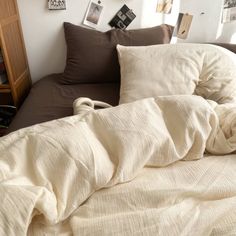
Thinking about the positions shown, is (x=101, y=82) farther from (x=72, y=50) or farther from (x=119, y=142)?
(x=119, y=142)

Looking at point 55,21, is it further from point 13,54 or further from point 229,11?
point 229,11

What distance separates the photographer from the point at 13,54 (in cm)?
155

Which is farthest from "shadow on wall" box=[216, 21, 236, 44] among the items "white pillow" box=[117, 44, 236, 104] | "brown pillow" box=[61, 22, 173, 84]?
"white pillow" box=[117, 44, 236, 104]

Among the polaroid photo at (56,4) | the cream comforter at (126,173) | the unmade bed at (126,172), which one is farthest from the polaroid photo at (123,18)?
the cream comforter at (126,173)

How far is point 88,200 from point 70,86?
102 centimetres

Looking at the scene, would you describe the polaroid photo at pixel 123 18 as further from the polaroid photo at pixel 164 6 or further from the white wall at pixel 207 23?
the white wall at pixel 207 23

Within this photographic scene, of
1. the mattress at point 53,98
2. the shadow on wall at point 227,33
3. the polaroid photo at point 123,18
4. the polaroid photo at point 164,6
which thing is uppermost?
the polaroid photo at point 164,6

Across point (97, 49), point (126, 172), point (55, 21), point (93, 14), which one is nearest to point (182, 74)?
point (97, 49)

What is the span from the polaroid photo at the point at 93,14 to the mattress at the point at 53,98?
1.35 feet

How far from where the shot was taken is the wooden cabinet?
143 cm

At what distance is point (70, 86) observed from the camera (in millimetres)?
1607

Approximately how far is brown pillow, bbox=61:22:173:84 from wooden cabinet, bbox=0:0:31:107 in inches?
11.7

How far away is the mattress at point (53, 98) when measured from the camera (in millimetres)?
1259

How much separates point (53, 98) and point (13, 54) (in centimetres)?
39
